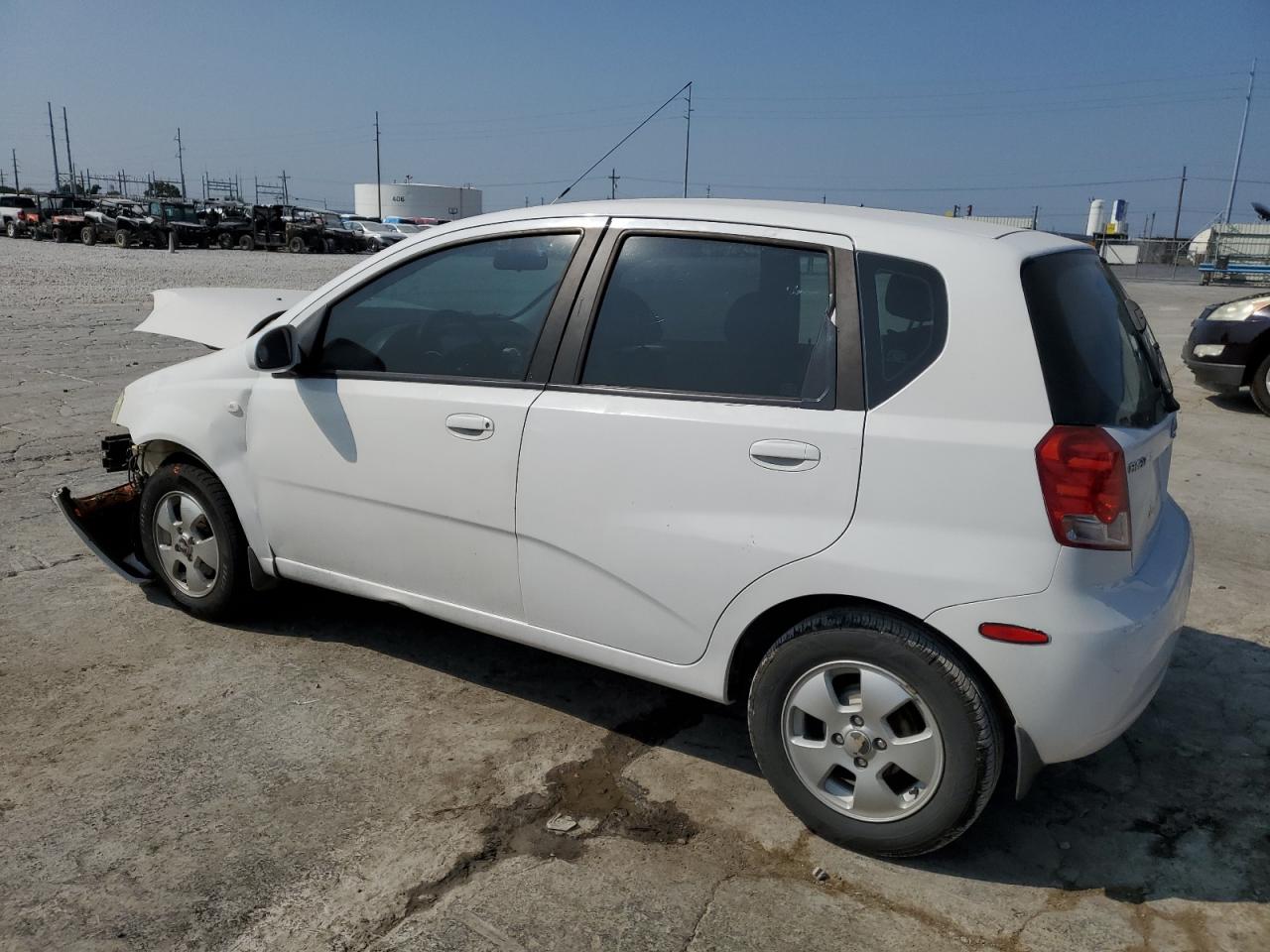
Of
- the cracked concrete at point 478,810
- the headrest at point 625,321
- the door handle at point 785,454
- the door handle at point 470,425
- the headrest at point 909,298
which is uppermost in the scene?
the headrest at point 909,298

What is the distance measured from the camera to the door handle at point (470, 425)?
3.31 meters

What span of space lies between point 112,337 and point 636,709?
1100cm

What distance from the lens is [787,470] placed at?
2783 millimetres

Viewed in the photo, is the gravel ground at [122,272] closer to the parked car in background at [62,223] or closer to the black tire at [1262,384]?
the parked car in background at [62,223]

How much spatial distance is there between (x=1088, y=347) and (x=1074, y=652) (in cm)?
81

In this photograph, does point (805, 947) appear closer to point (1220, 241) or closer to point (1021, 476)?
point (1021, 476)

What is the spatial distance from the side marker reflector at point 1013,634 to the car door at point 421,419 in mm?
1492

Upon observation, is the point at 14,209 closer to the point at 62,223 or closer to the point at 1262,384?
the point at 62,223

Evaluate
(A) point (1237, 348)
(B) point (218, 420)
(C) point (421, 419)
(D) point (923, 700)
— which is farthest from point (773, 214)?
(A) point (1237, 348)

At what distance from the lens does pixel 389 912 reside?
2623 mm

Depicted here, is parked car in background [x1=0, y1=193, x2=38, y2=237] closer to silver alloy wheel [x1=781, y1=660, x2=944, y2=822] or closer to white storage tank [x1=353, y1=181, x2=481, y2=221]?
white storage tank [x1=353, y1=181, x2=481, y2=221]

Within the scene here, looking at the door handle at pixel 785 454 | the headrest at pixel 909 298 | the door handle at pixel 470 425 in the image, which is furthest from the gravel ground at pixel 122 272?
the headrest at pixel 909 298

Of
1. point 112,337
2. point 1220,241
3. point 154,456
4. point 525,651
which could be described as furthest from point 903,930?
point 1220,241

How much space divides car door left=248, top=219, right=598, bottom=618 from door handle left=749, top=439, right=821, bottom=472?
823mm
